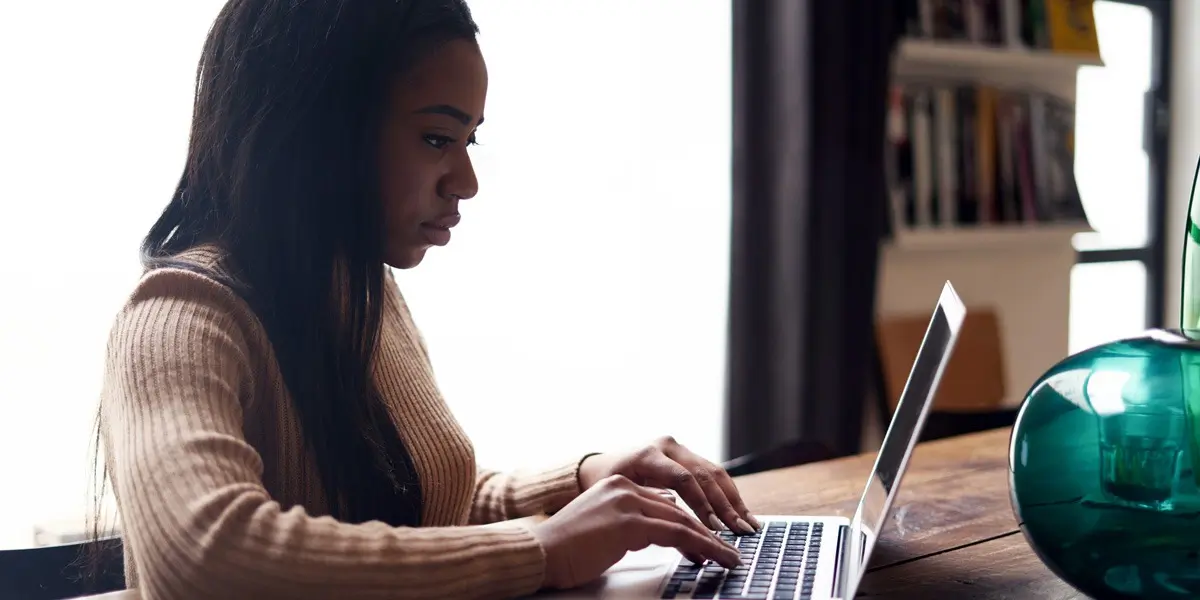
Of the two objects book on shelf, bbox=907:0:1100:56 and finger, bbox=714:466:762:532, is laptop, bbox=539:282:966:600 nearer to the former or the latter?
finger, bbox=714:466:762:532

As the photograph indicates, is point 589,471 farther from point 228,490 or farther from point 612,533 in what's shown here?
point 228,490

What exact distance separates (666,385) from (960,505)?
1.30 metres

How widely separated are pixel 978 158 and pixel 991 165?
0.06 m

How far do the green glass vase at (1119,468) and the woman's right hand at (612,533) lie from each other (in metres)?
0.26

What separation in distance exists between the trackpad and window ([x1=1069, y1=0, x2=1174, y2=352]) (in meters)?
3.01

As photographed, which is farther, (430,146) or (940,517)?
(940,517)

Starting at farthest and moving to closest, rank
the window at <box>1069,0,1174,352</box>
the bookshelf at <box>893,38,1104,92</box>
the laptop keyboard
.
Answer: the window at <box>1069,0,1174,352</box> → the bookshelf at <box>893,38,1104,92</box> → the laptop keyboard

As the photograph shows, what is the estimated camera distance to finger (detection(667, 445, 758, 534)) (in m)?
1.07

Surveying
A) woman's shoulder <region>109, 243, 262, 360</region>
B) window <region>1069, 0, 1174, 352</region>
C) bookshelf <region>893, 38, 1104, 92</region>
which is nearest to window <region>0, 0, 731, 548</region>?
bookshelf <region>893, 38, 1104, 92</region>

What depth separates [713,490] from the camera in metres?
1.09

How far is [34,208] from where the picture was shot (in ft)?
5.56

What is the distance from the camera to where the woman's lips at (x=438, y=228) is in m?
1.09

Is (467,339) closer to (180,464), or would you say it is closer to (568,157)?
(568,157)

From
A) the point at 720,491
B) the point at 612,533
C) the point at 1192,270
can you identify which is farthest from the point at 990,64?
the point at 612,533
